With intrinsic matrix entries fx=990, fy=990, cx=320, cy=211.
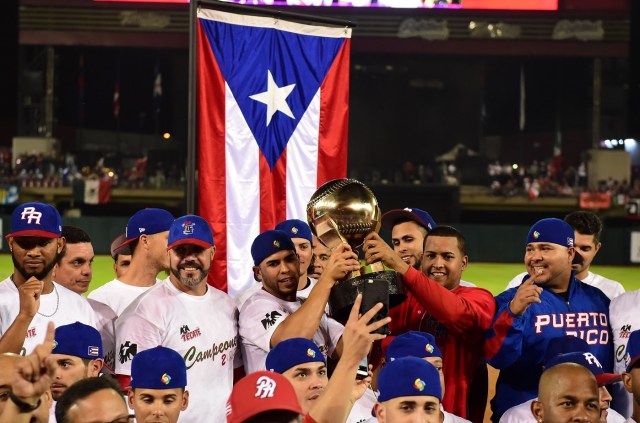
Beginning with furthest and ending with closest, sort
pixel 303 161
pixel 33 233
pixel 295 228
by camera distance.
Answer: pixel 303 161 → pixel 295 228 → pixel 33 233

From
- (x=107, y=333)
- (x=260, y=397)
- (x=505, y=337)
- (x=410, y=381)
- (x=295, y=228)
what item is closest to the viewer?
(x=260, y=397)

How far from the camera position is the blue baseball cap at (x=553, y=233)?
5949mm

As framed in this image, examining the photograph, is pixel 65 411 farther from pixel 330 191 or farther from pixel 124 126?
pixel 124 126

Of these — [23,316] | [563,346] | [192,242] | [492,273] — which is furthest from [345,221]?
[492,273]

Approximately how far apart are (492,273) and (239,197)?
648 inches

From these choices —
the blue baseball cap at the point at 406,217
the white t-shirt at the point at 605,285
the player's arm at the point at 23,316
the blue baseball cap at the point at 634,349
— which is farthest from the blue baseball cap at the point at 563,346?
the player's arm at the point at 23,316

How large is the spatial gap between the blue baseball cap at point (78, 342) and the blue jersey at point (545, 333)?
7.68 ft

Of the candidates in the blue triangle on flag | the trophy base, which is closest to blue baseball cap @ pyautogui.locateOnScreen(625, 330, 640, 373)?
the trophy base

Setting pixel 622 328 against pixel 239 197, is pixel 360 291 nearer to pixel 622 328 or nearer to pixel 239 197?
pixel 622 328

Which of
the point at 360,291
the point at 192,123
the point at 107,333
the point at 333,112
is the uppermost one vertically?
the point at 333,112

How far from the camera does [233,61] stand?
7.06m

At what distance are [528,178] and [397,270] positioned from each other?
93.0 feet

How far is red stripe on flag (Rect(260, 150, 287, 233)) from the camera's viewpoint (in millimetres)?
7203

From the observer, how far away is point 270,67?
7.16 meters
